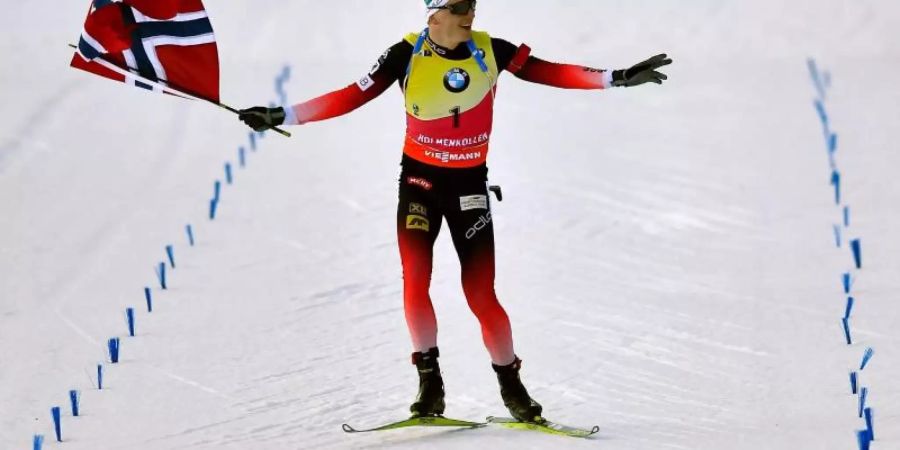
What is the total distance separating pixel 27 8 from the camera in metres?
20.3

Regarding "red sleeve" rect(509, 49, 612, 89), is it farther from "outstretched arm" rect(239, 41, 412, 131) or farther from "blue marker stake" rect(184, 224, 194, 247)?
"blue marker stake" rect(184, 224, 194, 247)

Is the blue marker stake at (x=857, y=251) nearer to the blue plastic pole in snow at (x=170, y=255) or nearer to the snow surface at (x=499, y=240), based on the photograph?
the snow surface at (x=499, y=240)

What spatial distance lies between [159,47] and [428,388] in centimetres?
201

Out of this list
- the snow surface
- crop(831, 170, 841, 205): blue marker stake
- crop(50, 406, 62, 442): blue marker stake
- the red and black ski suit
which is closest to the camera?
the red and black ski suit

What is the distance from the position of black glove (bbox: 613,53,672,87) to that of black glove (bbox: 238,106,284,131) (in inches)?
58.5

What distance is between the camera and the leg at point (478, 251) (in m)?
8.88

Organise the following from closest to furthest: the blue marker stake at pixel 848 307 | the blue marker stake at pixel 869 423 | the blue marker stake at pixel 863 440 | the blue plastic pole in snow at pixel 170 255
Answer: the blue marker stake at pixel 863 440 < the blue marker stake at pixel 869 423 < the blue marker stake at pixel 848 307 < the blue plastic pole in snow at pixel 170 255

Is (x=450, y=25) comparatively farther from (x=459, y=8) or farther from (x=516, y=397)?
(x=516, y=397)

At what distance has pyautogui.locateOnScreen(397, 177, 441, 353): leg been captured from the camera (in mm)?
8883

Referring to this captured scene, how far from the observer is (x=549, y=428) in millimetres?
8922

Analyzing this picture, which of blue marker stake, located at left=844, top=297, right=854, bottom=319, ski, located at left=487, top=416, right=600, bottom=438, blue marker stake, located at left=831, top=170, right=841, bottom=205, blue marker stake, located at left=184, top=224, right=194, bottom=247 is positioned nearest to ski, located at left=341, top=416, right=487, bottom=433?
ski, located at left=487, top=416, right=600, bottom=438

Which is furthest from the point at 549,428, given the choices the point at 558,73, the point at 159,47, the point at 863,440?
the point at 159,47

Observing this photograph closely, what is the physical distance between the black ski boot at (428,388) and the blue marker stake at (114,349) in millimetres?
2129

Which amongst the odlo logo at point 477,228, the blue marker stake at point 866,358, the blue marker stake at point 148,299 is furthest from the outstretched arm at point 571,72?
the blue marker stake at point 148,299
